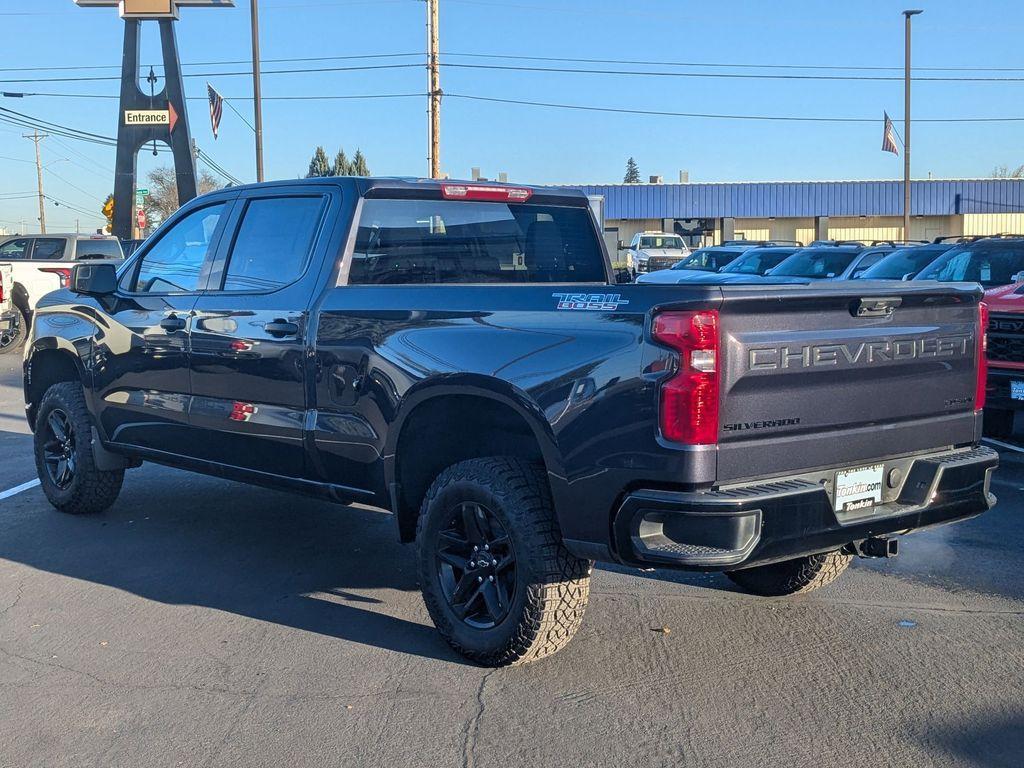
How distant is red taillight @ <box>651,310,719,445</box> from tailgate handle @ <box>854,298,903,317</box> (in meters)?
0.68

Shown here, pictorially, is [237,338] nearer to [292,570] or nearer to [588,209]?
[292,570]

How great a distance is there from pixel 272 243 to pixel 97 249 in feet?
57.0

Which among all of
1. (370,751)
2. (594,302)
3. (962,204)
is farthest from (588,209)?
(962,204)

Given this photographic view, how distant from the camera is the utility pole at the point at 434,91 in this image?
29984 millimetres

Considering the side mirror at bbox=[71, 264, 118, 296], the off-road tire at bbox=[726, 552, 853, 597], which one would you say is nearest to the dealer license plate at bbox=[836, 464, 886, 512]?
the off-road tire at bbox=[726, 552, 853, 597]

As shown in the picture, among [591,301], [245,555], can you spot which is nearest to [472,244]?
[591,301]

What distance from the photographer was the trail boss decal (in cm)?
388

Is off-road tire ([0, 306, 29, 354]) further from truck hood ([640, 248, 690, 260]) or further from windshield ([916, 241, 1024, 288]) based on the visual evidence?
truck hood ([640, 248, 690, 260])

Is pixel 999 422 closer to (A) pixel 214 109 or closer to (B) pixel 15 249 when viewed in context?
(B) pixel 15 249

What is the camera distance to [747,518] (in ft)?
12.1

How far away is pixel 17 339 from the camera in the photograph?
62.0 ft

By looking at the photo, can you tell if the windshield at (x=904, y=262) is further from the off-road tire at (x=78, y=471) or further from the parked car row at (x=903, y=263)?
the off-road tire at (x=78, y=471)

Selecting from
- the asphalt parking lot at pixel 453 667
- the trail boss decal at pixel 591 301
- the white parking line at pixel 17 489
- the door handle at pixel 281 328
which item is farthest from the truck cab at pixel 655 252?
the trail boss decal at pixel 591 301

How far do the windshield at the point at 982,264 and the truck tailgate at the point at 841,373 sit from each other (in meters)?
6.61
